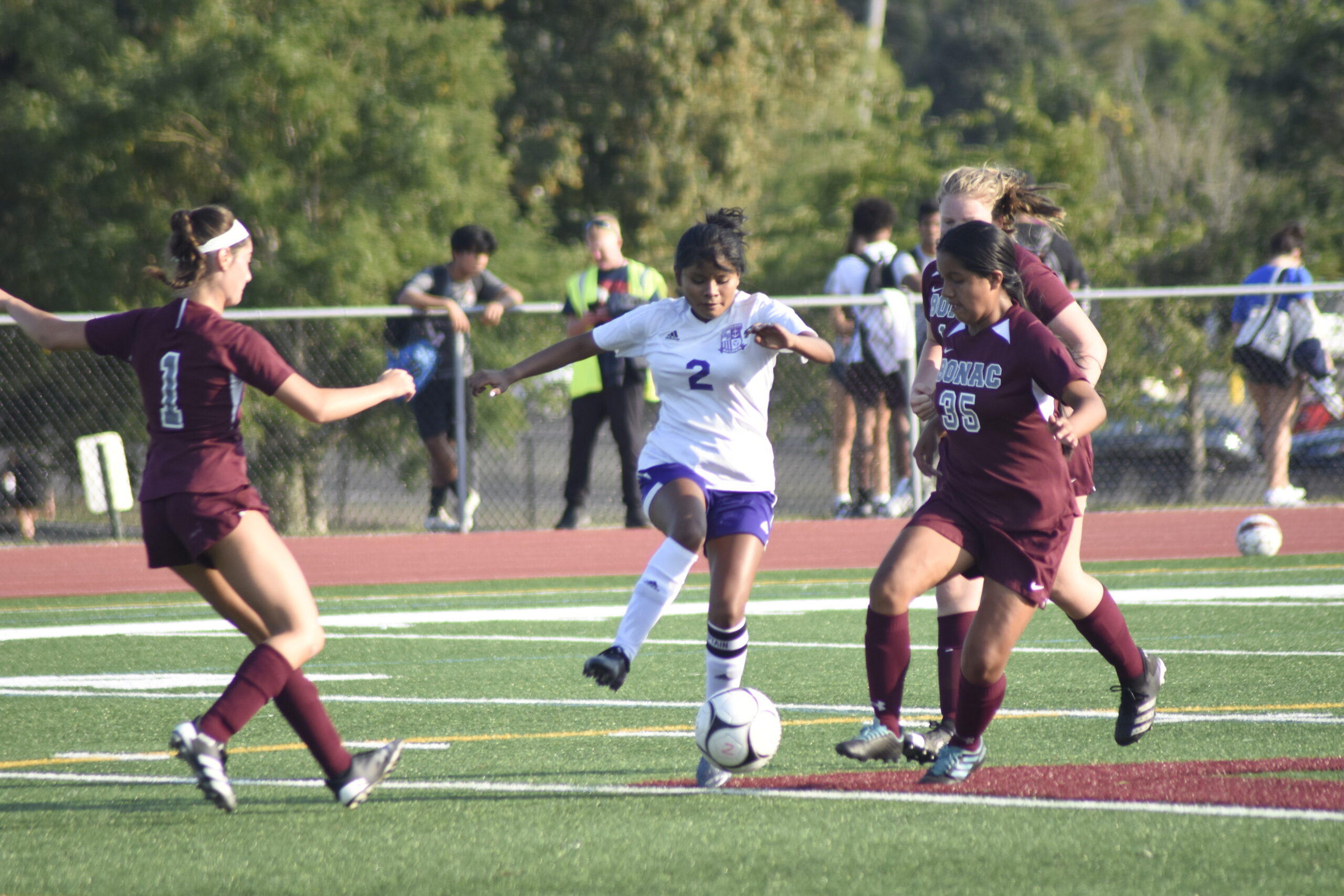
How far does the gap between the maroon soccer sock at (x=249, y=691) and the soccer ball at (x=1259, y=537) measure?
9.87 metres

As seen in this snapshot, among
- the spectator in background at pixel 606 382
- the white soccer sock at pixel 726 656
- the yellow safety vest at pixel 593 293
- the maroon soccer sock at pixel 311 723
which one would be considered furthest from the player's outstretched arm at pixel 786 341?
the yellow safety vest at pixel 593 293

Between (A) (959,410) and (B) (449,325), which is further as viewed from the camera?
(B) (449,325)

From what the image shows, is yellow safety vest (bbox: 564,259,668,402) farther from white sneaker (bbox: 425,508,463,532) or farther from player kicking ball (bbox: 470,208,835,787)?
player kicking ball (bbox: 470,208,835,787)

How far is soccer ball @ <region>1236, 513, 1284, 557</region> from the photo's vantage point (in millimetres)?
→ 12977

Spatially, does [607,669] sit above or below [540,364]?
below

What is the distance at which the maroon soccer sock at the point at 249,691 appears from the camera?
4695 millimetres

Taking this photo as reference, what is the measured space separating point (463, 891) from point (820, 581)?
336 inches

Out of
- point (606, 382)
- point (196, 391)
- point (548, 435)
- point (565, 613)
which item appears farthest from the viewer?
point (548, 435)

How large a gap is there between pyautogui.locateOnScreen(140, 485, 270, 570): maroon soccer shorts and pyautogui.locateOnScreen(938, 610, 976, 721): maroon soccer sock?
234cm

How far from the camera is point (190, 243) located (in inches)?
198

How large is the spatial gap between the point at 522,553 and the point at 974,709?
855cm

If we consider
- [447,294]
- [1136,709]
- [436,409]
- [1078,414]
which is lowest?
[436,409]

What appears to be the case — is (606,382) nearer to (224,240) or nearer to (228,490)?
(224,240)


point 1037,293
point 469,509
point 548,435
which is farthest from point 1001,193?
point 548,435
